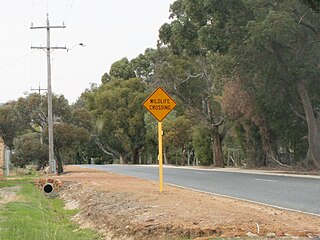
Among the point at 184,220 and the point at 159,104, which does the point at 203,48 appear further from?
the point at 184,220

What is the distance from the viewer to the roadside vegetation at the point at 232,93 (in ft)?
103

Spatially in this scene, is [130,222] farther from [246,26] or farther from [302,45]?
[302,45]

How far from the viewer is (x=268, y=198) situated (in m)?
17.1

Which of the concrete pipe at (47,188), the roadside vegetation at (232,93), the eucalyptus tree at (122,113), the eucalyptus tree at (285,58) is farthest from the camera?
the eucalyptus tree at (122,113)

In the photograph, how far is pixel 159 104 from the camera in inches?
703

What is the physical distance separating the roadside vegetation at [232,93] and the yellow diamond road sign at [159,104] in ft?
41.9

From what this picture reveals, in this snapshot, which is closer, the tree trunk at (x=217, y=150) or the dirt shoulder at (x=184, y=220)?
the dirt shoulder at (x=184, y=220)

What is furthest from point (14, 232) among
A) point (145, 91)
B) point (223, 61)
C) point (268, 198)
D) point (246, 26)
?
point (145, 91)

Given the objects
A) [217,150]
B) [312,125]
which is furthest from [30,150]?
[312,125]

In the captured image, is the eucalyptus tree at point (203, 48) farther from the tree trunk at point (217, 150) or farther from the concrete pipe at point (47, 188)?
the concrete pipe at point (47, 188)

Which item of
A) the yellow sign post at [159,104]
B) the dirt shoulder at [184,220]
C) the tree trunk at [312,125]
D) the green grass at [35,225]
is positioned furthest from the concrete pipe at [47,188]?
the tree trunk at [312,125]

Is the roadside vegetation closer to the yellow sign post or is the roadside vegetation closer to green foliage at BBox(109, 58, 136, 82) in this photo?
the yellow sign post

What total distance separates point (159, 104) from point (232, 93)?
881 inches

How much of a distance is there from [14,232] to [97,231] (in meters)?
2.45
